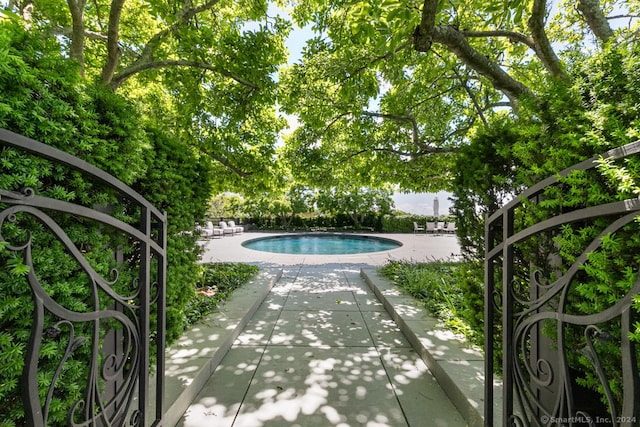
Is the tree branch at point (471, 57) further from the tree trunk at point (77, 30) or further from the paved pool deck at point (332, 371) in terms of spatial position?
the tree trunk at point (77, 30)

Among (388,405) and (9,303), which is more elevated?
(9,303)

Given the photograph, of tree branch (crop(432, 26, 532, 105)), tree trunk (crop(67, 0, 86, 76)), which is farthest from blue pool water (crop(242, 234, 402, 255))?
tree trunk (crop(67, 0, 86, 76))

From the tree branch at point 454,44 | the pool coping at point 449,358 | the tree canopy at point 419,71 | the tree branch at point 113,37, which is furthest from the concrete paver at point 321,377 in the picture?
the tree branch at point 113,37

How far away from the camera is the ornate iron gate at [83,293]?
1.08 meters

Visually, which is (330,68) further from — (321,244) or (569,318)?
(321,244)

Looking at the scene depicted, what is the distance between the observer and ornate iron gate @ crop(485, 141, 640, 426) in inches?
43.6

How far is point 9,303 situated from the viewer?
1.16m

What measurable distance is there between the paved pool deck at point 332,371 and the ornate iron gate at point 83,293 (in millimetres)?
773

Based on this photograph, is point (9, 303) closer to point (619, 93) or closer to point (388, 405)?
point (388, 405)

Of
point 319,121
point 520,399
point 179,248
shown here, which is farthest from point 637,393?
point 319,121

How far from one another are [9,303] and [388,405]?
266 cm

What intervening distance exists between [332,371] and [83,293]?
2.42 metres

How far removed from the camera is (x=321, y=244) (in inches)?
795

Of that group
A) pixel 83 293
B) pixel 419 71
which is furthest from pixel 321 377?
pixel 419 71
